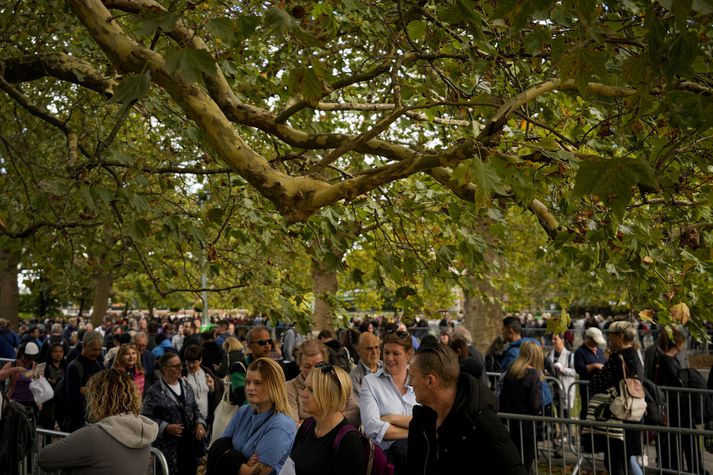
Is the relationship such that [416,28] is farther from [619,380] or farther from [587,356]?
[587,356]

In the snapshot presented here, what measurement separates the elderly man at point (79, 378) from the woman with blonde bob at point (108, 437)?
4.67m

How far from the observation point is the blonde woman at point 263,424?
5125 millimetres

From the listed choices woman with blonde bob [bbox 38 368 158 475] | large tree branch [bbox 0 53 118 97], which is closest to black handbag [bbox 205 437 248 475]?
woman with blonde bob [bbox 38 368 158 475]

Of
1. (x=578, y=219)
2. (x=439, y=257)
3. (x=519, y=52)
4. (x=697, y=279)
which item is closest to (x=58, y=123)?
(x=439, y=257)

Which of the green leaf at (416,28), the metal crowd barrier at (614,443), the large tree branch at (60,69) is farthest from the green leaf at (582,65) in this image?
the large tree branch at (60,69)

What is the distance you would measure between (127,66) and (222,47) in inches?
213

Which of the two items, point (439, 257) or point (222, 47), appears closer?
point (439, 257)

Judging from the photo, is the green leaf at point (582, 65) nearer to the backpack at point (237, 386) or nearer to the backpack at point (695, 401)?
the backpack at point (237, 386)

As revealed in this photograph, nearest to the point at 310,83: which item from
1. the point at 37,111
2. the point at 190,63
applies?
the point at 190,63

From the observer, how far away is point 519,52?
6.30 meters

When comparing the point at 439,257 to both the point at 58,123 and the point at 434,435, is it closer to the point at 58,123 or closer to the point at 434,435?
Result: the point at 434,435

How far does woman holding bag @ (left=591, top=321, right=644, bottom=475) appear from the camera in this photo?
24.6ft

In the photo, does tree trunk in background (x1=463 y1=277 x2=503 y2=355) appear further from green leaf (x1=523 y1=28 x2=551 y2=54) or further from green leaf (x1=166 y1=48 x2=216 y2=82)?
green leaf (x1=166 y1=48 x2=216 y2=82)

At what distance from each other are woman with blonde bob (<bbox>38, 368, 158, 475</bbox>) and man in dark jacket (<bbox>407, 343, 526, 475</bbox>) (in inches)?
75.9
